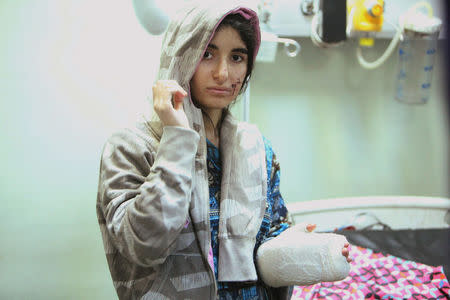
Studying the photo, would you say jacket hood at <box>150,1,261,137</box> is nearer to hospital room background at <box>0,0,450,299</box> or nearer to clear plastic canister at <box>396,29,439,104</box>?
hospital room background at <box>0,0,450,299</box>

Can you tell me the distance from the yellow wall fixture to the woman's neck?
0.91m

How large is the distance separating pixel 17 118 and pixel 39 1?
37 cm

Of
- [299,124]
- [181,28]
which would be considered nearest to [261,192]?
[181,28]

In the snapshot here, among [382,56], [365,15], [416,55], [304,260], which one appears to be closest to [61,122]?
[304,260]

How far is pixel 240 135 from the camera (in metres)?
0.98

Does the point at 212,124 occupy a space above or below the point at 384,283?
above

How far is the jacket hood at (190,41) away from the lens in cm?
81

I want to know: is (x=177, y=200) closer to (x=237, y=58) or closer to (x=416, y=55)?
(x=237, y=58)

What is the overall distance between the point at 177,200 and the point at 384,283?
1.03 metres

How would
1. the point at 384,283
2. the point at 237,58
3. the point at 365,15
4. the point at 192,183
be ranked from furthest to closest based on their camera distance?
the point at 365,15
the point at 384,283
the point at 237,58
the point at 192,183

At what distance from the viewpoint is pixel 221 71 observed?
2.75ft

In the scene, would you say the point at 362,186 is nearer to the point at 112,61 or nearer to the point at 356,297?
the point at 356,297

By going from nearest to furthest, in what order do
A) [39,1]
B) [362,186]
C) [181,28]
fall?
[181,28] < [39,1] < [362,186]

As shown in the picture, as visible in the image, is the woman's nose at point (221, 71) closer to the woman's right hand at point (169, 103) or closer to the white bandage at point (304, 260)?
the woman's right hand at point (169, 103)
